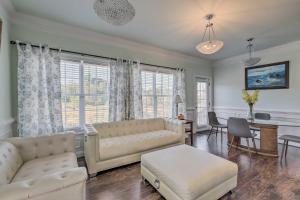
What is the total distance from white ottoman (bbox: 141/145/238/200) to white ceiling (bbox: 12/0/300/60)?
2314 mm

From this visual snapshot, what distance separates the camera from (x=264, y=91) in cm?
455

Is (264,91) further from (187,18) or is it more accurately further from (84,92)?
(84,92)

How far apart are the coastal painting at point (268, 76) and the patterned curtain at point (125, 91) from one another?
3.61m

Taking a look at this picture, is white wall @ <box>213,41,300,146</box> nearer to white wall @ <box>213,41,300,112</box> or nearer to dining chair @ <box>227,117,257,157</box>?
white wall @ <box>213,41,300,112</box>

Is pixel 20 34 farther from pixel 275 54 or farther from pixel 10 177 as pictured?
pixel 275 54

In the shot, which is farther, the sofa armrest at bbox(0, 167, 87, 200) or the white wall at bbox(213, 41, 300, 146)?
the white wall at bbox(213, 41, 300, 146)

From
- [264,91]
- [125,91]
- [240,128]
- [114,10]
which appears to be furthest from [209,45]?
[264,91]

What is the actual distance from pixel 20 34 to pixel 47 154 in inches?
87.2

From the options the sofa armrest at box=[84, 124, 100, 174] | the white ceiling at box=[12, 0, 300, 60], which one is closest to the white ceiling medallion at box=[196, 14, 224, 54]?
the white ceiling at box=[12, 0, 300, 60]

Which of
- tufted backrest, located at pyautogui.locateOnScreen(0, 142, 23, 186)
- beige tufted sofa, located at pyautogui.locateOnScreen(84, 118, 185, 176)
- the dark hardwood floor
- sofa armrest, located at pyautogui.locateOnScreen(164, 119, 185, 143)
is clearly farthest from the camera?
sofa armrest, located at pyautogui.locateOnScreen(164, 119, 185, 143)

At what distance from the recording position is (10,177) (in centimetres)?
151

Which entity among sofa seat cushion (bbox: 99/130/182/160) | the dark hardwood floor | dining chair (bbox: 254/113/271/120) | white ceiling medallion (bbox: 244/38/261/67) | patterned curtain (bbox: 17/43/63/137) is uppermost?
white ceiling medallion (bbox: 244/38/261/67)

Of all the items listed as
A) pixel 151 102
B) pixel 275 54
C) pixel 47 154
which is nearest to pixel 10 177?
pixel 47 154

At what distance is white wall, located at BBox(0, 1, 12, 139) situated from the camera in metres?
2.21
